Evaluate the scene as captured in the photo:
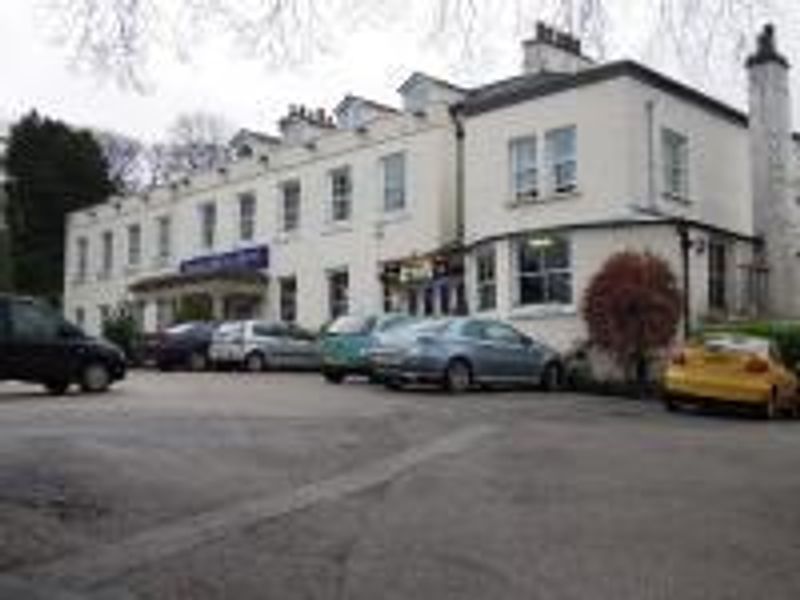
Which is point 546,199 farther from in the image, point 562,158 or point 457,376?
point 457,376

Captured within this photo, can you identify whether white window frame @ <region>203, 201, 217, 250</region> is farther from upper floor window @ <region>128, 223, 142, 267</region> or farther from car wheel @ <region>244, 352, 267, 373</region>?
car wheel @ <region>244, 352, 267, 373</region>

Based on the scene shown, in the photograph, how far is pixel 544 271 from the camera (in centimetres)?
3191

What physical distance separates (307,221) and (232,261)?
4.41 meters

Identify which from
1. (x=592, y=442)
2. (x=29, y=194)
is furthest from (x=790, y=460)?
(x=29, y=194)

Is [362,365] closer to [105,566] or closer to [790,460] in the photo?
[790,460]

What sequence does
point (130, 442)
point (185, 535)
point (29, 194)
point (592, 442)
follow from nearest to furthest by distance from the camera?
1. point (185, 535)
2. point (130, 442)
3. point (592, 442)
4. point (29, 194)

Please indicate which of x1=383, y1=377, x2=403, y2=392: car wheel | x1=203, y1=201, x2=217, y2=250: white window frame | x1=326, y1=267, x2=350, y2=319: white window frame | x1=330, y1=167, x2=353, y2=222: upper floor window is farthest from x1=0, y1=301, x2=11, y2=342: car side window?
x1=203, y1=201, x2=217, y2=250: white window frame

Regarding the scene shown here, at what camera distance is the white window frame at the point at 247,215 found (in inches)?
1750

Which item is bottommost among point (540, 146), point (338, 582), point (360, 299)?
point (338, 582)

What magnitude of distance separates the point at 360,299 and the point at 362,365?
1131 cm

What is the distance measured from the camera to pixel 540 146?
32812 mm

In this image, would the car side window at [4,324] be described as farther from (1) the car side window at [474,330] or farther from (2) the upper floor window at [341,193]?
(2) the upper floor window at [341,193]

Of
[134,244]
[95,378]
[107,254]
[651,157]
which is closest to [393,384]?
[95,378]

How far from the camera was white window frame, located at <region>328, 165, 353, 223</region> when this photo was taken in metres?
39.8
